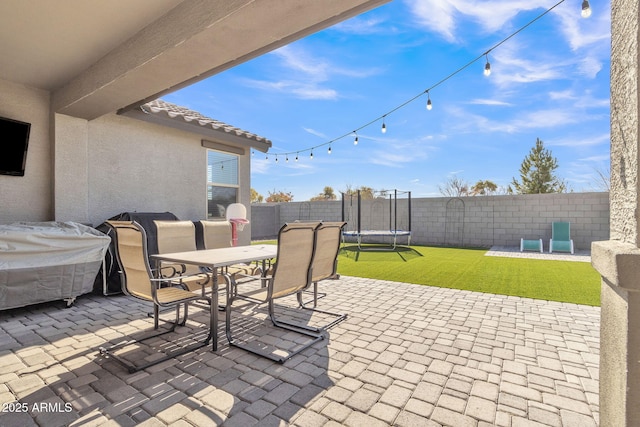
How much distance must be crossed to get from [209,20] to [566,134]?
26411mm

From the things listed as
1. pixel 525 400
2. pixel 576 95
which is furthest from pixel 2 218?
pixel 576 95

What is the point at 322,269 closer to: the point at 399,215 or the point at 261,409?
the point at 261,409

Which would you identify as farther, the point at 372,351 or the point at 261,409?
the point at 372,351

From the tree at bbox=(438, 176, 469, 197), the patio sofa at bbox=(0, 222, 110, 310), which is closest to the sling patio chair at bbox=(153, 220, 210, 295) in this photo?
the patio sofa at bbox=(0, 222, 110, 310)

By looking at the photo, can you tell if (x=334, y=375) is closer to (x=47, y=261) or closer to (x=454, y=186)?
(x=47, y=261)

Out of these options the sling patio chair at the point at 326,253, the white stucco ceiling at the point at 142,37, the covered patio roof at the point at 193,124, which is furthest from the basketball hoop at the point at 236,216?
the sling patio chair at the point at 326,253

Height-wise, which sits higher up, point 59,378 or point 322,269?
point 322,269

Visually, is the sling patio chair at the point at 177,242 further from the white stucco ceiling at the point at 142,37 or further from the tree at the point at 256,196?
the tree at the point at 256,196

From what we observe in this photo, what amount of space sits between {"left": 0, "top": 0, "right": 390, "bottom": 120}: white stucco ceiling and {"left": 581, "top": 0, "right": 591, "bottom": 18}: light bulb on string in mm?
2998

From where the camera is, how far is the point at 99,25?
3146 mm

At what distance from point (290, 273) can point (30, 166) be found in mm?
4414

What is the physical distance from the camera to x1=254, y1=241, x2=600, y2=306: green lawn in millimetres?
4840

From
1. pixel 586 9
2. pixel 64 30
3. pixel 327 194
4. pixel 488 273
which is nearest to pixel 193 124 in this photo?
pixel 64 30

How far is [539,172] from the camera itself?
27656mm
